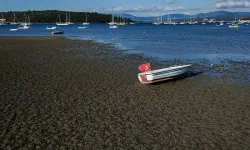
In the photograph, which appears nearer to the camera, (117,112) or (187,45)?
(117,112)

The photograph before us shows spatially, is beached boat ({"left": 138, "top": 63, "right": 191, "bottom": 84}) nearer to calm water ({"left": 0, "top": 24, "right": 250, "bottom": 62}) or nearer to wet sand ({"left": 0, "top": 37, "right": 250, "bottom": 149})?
wet sand ({"left": 0, "top": 37, "right": 250, "bottom": 149})

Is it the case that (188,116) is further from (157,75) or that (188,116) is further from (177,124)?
(157,75)

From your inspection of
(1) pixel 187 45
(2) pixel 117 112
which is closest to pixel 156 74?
(2) pixel 117 112

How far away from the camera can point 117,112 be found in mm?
15461

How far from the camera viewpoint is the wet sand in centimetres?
1198

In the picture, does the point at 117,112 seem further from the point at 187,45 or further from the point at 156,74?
the point at 187,45

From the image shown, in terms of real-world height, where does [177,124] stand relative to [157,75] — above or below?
below

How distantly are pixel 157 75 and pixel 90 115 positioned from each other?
8041 millimetres

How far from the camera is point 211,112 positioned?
1546 centimetres

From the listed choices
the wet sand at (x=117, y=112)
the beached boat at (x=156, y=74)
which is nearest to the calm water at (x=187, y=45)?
the beached boat at (x=156, y=74)

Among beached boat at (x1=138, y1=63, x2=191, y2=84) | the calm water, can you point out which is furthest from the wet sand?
the calm water

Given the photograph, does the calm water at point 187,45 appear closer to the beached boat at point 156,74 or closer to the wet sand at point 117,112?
the beached boat at point 156,74

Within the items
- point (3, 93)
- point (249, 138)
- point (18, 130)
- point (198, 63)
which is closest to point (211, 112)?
point (249, 138)

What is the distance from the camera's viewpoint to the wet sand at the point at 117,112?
39.3ft
